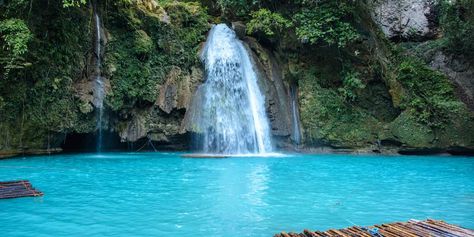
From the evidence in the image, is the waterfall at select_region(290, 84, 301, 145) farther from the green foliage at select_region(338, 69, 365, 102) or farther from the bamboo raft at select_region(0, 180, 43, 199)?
the bamboo raft at select_region(0, 180, 43, 199)

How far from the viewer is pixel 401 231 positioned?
4859 millimetres

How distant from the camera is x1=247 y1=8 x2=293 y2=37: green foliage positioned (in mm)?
17391

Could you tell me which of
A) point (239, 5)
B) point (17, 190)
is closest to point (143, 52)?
point (239, 5)

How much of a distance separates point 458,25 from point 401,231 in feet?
51.5

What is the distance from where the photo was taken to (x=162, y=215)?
Answer: 246 inches

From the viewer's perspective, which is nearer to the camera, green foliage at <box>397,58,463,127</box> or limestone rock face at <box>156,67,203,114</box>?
green foliage at <box>397,58,463,127</box>

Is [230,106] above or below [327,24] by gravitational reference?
below

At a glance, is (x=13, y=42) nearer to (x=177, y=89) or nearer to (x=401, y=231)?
(x=177, y=89)

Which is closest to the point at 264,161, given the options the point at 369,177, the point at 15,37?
the point at 369,177

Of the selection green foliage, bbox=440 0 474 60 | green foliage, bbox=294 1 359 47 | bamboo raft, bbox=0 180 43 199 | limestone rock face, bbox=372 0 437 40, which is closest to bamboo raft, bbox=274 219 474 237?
bamboo raft, bbox=0 180 43 199

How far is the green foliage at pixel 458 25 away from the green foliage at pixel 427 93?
1.63 meters

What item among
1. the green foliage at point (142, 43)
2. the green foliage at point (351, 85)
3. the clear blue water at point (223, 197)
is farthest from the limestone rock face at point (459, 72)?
Answer: the green foliage at point (142, 43)

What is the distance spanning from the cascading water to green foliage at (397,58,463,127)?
589 centimetres

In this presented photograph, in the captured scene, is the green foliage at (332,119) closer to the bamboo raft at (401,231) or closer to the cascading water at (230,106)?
the cascading water at (230,106)
